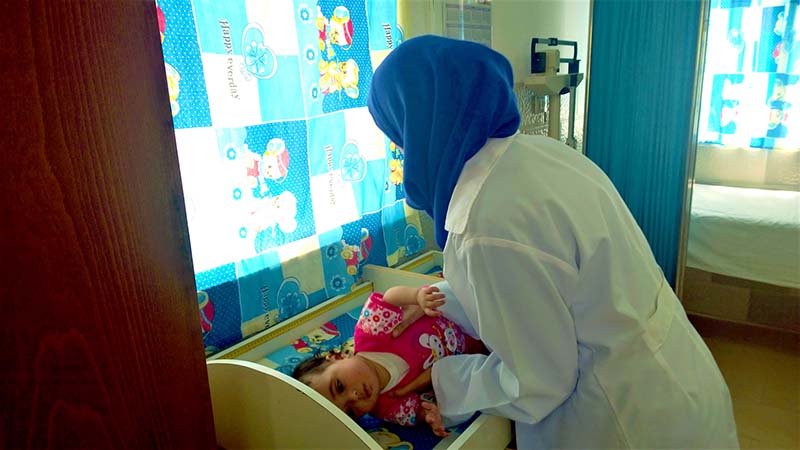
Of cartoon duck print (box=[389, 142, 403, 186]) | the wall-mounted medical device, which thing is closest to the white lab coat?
cartoon duck print (box=[389, 142, 403, 186])

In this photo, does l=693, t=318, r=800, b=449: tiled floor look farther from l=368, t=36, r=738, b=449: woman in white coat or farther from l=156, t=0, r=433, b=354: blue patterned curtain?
l=156, t=0, r=433, b=354: blue patterned curtain

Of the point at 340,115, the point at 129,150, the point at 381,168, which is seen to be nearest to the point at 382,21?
the point at 340,115

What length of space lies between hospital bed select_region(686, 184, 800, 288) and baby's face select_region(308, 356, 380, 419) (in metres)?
2.23

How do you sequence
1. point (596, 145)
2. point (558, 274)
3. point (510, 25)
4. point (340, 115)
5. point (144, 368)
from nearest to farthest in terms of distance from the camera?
point (144, 368) < point (558, 274) < point (340, 115) < point (510, 25) < point (596, 145)

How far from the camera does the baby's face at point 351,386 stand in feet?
4.49

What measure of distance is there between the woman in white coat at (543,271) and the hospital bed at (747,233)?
1861 millimetres

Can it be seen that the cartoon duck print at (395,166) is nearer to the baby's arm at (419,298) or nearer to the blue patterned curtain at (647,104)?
the baby's arm at (419,298)

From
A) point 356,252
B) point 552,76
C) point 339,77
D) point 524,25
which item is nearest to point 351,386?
point 356,252

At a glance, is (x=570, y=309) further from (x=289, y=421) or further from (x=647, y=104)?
(x=647, y=104)

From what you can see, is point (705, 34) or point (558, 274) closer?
point (558, 274)

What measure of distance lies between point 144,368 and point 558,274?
76cm

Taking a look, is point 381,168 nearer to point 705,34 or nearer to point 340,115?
point 340,115

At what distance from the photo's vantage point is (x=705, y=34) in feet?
8.57

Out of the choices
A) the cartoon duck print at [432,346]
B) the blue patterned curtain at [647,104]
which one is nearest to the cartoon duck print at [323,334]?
the cartoon duck print at [432,346]
